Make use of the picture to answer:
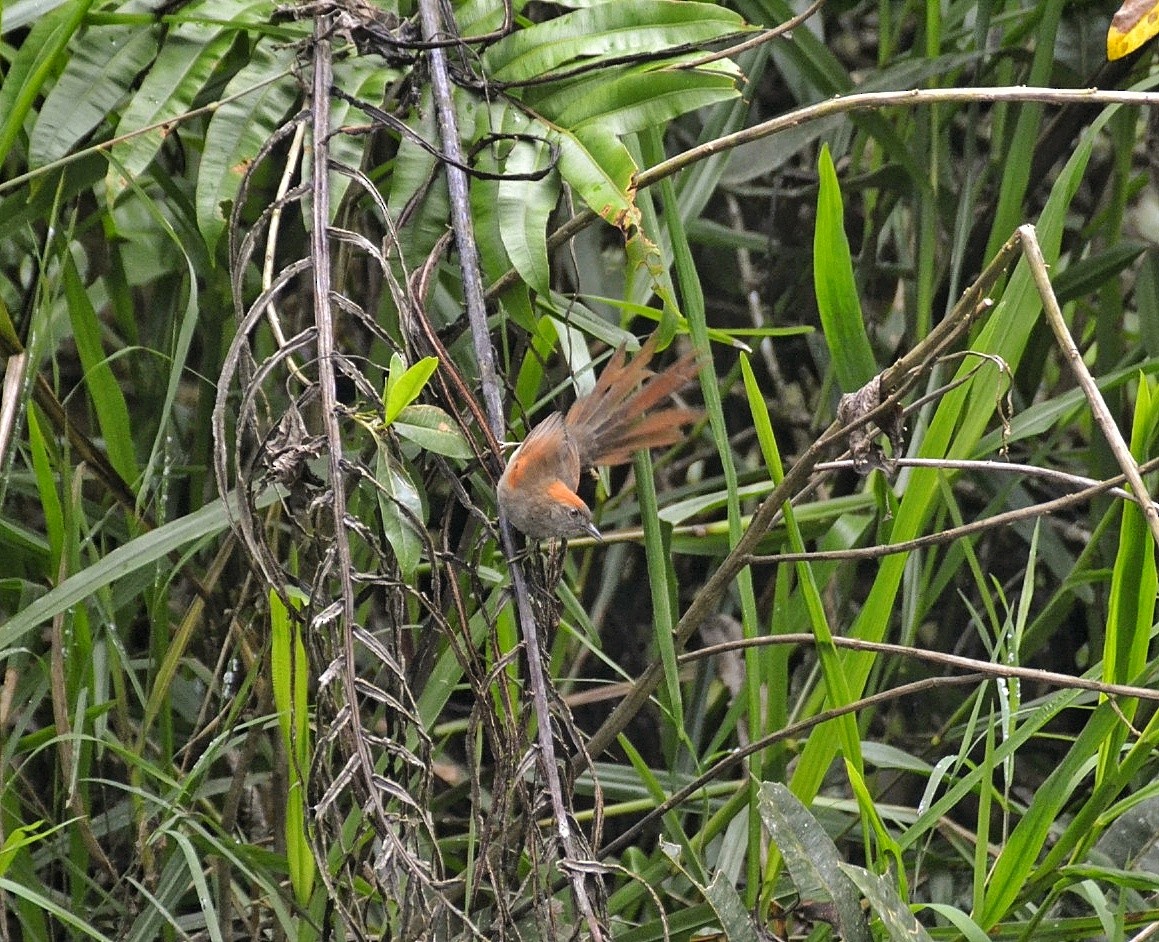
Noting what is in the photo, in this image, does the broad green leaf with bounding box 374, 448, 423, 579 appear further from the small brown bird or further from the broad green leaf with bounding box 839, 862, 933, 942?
the broad green leaf with bounding box 839, 862, 933, 942

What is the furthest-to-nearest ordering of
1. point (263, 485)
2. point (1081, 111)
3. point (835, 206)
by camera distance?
point (1081, 111), point (835, 206), point (263, 485)

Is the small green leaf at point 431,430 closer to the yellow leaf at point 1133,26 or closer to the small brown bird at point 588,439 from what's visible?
the small brown bird at point 588,439

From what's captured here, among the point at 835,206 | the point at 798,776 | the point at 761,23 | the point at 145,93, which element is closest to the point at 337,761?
the point at 798,776

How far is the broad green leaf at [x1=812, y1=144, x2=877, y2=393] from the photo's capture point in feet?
4.59

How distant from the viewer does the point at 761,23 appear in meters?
1.98

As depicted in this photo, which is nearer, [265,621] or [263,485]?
[263,485]

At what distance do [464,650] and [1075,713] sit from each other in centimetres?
151

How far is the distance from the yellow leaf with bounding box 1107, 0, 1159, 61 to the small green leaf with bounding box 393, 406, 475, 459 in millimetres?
832

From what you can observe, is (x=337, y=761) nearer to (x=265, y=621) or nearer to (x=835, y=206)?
(x=265, y=621)

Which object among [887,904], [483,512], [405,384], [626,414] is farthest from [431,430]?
[887,904]

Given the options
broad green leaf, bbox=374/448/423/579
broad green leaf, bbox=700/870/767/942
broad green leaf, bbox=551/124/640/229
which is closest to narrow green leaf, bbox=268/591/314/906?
broad green leaf, bbox=374/448/423/579

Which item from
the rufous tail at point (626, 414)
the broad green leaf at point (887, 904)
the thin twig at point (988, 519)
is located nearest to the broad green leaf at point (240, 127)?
the rufous tail at point (626, 414)

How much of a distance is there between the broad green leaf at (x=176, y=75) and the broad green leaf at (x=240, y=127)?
0.19 feet

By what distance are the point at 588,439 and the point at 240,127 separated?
0.58 m
